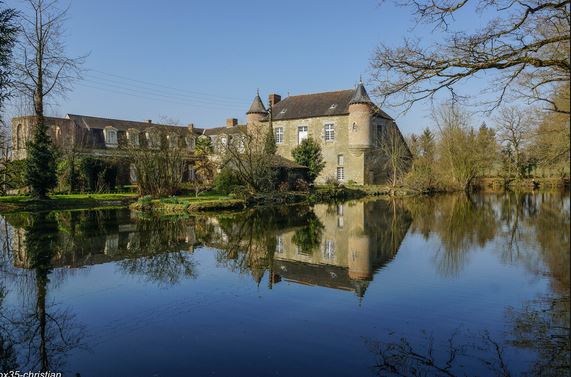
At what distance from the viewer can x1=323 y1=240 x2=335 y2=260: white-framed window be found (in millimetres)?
10062

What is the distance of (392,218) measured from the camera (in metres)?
17.8

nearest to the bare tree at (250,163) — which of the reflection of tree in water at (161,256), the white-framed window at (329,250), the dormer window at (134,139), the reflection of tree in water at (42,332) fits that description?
the dormer window at (134,139)

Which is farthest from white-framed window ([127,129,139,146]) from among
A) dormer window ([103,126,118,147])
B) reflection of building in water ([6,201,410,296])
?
dormer window ([103,126,118,147])

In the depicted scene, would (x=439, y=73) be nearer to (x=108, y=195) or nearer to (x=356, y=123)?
(x=108, y=195)

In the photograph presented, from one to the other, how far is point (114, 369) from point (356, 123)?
112 ft

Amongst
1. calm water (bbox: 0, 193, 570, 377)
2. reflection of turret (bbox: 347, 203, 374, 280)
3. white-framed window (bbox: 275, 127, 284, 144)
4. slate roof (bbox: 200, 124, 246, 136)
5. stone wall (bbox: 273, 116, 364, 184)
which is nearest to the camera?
calm water (bbox: 0, 193, 570, 377)

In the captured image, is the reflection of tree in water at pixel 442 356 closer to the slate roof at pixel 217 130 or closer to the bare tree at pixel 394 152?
the bare tree at pixel 394 152

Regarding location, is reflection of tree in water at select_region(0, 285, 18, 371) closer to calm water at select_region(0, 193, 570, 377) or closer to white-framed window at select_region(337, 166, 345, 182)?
calm water at select_region(0, 193, 570, 377)

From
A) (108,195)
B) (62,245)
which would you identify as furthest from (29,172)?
(62,245)

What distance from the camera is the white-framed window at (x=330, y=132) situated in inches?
1543

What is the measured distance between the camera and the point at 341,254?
10.3 metres

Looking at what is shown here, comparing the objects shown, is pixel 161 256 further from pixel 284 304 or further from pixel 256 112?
pixel 256 112

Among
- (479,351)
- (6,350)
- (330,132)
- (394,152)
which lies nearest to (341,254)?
(479,351)

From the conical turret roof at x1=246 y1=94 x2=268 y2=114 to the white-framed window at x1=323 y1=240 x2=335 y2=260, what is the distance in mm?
32180
